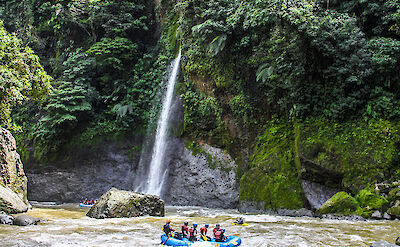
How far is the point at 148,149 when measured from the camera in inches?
610

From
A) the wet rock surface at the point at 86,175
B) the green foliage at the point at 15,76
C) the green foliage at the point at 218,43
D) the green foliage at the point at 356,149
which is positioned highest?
the green foliage at the point at 218,43

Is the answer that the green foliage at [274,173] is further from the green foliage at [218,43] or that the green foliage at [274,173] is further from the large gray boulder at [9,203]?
the large gray boulder at [9,203]

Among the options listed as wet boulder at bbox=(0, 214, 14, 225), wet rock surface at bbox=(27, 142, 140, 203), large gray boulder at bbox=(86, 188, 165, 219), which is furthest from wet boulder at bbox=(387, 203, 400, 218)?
wet rock surface at bbox=(27, 142, 140, 203)

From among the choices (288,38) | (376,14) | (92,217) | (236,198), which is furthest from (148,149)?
(376,14)

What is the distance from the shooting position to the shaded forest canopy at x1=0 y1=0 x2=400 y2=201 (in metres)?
10.1

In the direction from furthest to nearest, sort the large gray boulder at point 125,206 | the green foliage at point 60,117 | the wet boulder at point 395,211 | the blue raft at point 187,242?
the green foliage at point 60,117
the large gray boulder at point 125,206
the wet boulder at point 395,211
the blue raft at point 187,242

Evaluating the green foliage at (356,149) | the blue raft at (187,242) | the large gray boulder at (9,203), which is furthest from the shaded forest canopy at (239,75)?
the blue raft at (187,242)

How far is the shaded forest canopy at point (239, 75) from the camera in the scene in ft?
33.1

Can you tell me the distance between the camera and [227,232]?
6.76 meters

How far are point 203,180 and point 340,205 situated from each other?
229 inches

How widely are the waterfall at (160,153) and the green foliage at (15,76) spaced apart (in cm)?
533

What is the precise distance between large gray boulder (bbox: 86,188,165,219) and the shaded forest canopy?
3.27 metres

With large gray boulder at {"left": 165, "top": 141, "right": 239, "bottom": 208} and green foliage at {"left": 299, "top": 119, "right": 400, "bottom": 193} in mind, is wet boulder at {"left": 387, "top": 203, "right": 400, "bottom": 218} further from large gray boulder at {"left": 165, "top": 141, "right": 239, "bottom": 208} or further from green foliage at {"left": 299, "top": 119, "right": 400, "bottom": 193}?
large gray boulder at {"left": 165, "top": 141, "right": 239, "bottom": 208}

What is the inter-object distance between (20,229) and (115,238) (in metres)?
2.28
